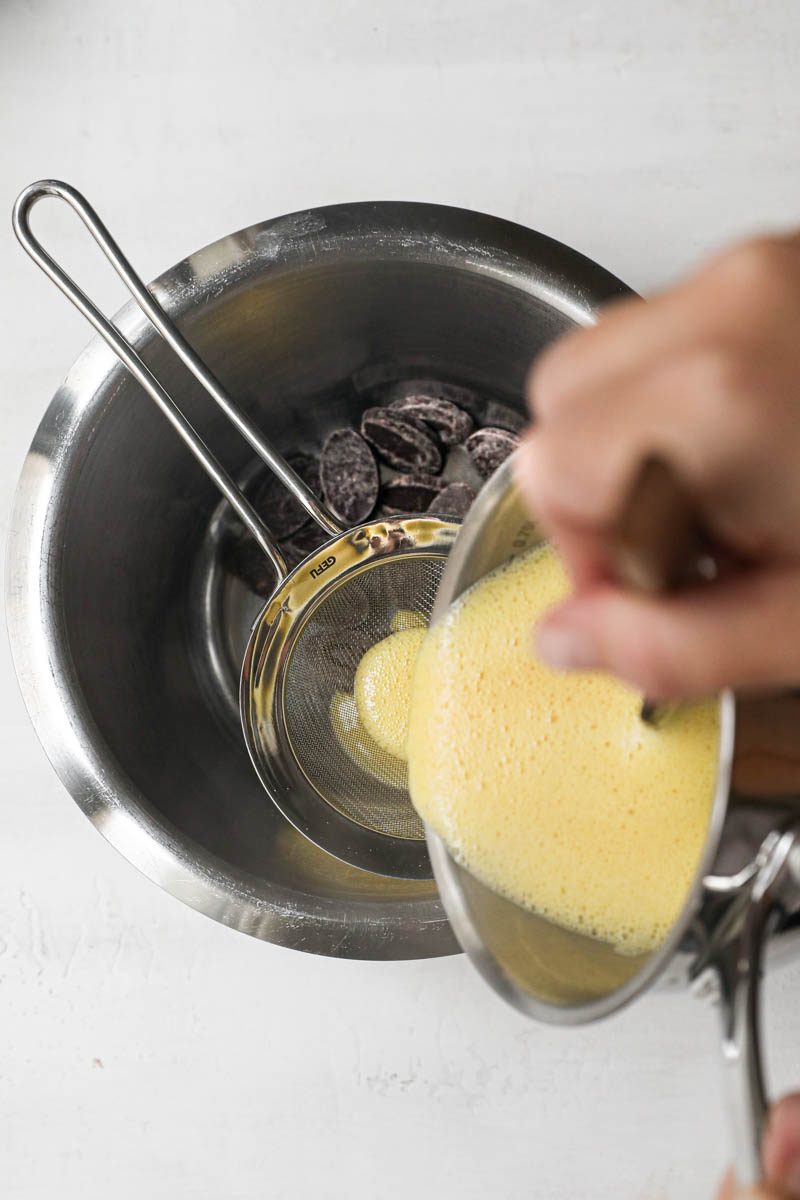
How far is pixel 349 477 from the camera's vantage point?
2.19 ft

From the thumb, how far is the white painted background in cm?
47

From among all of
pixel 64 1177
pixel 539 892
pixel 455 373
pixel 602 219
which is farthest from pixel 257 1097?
pixel 602 219

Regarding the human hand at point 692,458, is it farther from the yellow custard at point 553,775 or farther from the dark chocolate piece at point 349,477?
the dark chocolate piece at point 349,477

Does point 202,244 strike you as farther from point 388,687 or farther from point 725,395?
point 725,395

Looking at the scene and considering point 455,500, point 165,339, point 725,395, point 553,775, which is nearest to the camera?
point 725,395

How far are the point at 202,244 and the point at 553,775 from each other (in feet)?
1.59

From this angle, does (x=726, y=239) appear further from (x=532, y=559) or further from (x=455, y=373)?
(x=532, y=559)

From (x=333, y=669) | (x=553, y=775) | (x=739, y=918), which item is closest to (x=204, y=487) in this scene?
(x=333, y=669)

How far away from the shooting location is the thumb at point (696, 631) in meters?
0.21

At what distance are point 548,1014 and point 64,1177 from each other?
19.5 inches

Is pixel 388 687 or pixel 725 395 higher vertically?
pixel 725 395

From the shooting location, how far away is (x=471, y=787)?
39 centimetres

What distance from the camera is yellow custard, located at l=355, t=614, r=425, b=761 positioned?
0.61 metres

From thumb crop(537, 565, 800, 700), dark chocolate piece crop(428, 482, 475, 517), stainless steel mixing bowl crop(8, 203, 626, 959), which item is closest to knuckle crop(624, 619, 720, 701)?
thumb crop(537, 565, 800, 700)
